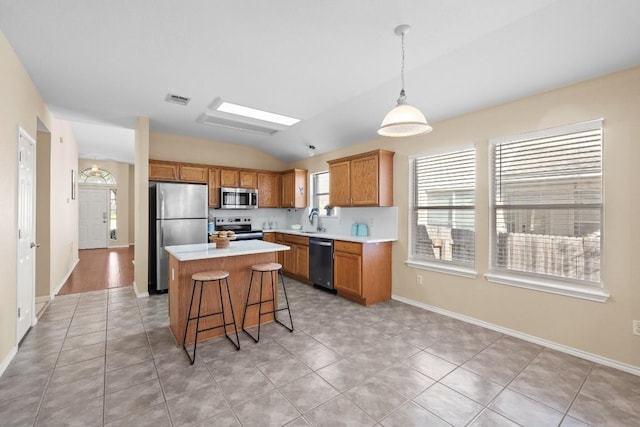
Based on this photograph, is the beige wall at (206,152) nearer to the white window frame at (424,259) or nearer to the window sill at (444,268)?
the white window frame at (424,259)

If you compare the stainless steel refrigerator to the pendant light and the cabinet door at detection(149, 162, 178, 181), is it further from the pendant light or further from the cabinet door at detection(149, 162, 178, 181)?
the pendant light

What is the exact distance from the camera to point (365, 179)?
177 inches

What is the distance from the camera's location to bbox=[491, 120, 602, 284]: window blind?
2725 millimetres

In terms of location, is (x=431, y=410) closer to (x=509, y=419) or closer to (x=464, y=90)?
(x=509, y=419)

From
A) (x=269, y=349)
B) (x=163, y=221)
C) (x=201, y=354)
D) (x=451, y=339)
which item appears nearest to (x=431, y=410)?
(x=451, y=339)

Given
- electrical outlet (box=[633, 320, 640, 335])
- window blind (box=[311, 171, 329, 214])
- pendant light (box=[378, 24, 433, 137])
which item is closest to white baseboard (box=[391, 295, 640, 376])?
electrical outlet (box=[633, 320, 640, 335])

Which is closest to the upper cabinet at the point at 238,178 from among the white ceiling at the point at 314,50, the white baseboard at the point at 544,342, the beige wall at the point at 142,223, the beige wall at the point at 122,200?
the beige wall at the point at 142,223

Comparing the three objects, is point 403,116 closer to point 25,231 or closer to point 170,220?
point 25,231

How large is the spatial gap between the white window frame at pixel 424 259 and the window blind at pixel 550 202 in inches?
12.5

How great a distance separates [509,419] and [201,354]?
96.0 inches

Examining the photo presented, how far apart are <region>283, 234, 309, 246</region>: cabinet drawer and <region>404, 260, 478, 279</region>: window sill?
1.82m

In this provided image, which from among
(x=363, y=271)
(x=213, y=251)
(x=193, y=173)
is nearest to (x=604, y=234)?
(x=363, y=271)

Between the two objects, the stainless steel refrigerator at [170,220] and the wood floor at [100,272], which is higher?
the stainless steel refrigerator at [170,220]

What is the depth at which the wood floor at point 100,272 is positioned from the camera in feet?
16.6
